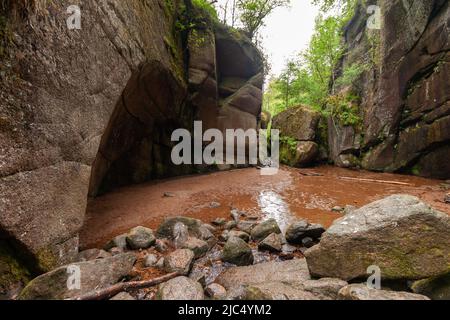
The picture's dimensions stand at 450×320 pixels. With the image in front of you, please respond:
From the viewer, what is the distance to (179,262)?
299cm

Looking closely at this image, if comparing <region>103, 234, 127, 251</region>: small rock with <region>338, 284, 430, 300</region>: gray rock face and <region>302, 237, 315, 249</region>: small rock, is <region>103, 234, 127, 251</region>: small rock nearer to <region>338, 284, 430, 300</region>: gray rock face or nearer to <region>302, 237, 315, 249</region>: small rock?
<region>302, 237, 315, 249</region>: small rock

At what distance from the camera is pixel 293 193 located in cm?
781

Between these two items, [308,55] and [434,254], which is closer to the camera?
[434,254]

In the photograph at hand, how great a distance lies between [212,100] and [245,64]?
4176 millimetres

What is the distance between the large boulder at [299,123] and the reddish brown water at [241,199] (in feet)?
15.7

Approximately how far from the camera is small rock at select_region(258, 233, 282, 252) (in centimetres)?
369

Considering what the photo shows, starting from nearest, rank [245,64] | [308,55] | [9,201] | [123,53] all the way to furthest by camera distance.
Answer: [9,201] → [123,53] → [245,64] → [308,55]

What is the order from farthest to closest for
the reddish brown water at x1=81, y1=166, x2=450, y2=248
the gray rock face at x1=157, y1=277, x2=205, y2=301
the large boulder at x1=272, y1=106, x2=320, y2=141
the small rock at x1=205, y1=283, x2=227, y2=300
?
the large boulder at x1=272, y1=106, x2=320, y2=141 → the reddish brown water at x1=81, y1=166, x2=450, y2=248 → the small rock at x1=205, y1=283, x2=227, y2=300 → the gray rock face at x1=157, y1=277, x2=205, y2=301

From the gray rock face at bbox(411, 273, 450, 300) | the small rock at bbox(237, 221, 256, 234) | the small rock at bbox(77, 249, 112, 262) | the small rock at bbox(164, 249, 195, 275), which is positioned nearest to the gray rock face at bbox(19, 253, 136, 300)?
the small rock at bbox(164, 249, 195, 275)

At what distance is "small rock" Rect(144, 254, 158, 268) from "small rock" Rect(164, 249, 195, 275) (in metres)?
0.22

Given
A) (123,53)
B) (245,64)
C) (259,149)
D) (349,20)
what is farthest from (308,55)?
(123,53)

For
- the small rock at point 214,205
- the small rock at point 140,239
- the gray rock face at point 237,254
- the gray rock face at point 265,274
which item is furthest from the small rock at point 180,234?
the small rock at point 214,205

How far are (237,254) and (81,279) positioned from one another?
2087mm
